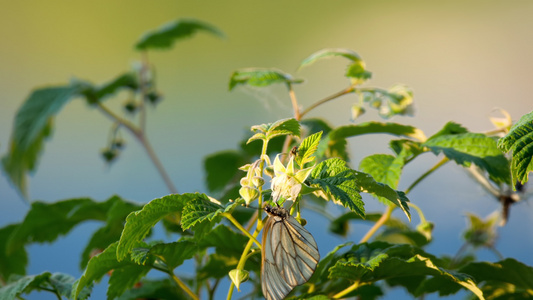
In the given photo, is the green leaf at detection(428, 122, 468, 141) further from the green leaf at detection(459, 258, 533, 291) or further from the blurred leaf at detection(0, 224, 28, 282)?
the blurred leaf at detection(0, 224, 28, 282)

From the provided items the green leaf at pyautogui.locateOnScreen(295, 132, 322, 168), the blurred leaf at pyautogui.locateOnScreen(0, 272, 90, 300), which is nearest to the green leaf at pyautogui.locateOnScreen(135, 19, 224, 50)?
the blurred leaf at pyautogui.locateOnScreen(0, 272, 90, 300)

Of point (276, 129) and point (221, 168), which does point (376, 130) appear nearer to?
point (276, 129)

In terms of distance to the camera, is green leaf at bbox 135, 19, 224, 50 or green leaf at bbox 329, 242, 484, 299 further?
green leaf at bbox 135, 19, 224, 50

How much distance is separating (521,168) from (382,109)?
0.33 m

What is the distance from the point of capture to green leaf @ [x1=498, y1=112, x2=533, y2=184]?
0.51 meters

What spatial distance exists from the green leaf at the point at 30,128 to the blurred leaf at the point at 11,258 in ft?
0.23

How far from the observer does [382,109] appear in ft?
2.74

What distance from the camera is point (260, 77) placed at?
29.5 inches

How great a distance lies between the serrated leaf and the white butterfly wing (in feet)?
0.13

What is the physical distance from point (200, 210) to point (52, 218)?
543 mm

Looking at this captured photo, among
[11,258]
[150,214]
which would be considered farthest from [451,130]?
[11,258]

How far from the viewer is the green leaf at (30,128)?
1031mm

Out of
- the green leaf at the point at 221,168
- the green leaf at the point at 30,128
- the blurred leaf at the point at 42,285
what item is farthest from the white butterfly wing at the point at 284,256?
the green leaf at the point at 221,168

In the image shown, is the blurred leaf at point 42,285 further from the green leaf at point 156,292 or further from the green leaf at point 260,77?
the green leaf at point 260,77
